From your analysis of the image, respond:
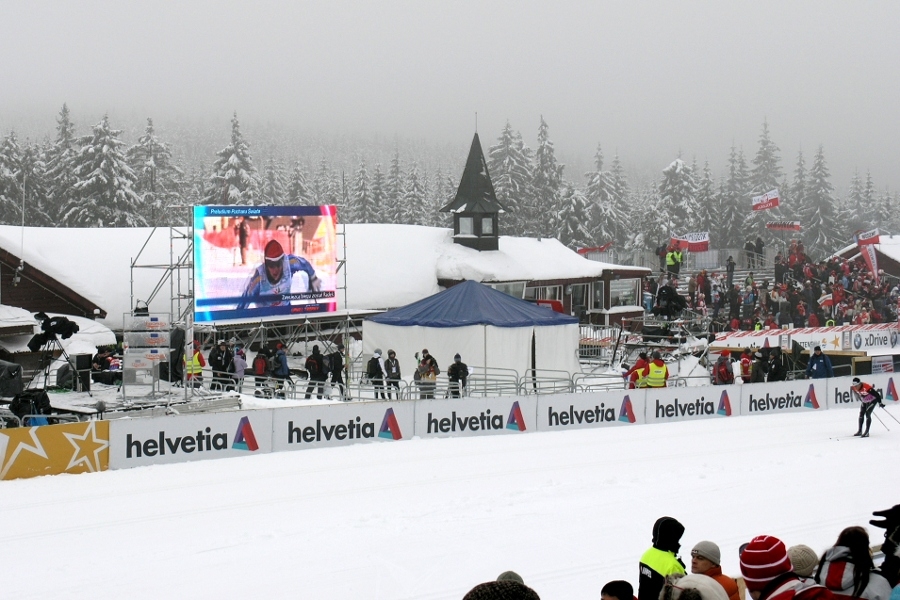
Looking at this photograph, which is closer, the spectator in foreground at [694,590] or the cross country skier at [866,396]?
the spectator in foreground at [694,590]

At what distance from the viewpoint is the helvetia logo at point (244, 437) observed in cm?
1594

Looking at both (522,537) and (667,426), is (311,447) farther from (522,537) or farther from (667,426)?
(667,426)

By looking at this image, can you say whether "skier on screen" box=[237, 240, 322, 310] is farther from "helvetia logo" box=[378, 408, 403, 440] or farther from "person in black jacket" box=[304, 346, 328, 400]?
"helvetia logo" box=[378, 408, 403, 440]

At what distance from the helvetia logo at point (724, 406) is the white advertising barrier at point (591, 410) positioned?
2.49 meters

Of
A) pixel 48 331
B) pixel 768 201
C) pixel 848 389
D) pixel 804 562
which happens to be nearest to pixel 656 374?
pixel 848 389

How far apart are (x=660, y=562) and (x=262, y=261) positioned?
18730mm

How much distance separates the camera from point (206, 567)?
33.6ft

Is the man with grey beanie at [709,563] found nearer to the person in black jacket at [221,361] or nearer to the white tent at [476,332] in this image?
the person in black jacket at [221,361]

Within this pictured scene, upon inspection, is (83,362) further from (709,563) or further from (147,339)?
(709,563)

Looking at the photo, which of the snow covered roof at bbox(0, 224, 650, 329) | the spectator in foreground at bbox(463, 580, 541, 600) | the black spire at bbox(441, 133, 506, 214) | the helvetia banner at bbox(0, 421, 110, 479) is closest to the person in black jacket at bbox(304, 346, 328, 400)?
the snow covered roof at bbox(0, 224, 650, 329)

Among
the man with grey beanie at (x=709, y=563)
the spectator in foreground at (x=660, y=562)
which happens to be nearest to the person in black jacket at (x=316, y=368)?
the spectator in foreground at (x=660, y=562)

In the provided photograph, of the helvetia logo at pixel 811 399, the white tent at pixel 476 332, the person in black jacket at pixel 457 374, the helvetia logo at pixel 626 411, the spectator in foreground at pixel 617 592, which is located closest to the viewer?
the spectator in foreground at pixel 617 592

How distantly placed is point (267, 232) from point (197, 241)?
1.87 meters

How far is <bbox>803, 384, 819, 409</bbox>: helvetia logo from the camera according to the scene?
23.0m
